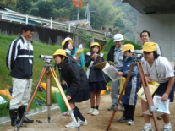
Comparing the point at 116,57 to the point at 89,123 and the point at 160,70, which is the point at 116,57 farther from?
the point at 160,70

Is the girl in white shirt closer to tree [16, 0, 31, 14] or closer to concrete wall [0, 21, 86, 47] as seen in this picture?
concrete wall [0, 21, 86, 47]

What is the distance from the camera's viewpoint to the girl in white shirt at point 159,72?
4500mm

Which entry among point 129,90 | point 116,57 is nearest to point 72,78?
point 129,90

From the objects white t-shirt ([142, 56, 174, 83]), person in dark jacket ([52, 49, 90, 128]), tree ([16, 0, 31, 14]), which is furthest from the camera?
tree ([16, 0, 31, 14])

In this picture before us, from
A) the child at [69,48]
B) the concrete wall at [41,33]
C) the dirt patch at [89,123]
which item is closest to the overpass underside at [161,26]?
the concrete wall at [41,33]

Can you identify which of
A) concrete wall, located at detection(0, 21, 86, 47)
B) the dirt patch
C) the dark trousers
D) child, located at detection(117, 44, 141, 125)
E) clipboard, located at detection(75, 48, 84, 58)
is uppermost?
concrete wall, located at detection(0, 21, 86, 47)

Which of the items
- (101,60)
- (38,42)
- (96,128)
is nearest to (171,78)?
(96,128)

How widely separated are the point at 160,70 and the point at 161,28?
36.8ft

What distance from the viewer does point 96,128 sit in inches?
211

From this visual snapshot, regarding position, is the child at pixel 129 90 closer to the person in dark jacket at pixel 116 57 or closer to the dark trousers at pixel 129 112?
the dark trousers at pixel 129 112

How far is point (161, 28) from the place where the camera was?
49.8ft

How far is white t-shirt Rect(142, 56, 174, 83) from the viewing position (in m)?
4.49

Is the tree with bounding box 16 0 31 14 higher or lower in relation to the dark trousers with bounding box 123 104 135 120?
higher

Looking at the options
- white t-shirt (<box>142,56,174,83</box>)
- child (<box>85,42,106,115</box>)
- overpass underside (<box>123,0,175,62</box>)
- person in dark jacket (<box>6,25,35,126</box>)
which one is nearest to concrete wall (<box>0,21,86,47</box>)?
overpass underside (<box>123,0,175,62</box>)
